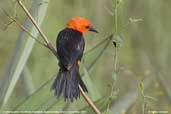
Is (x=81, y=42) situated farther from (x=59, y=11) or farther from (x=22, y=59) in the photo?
(x=59, y=11)

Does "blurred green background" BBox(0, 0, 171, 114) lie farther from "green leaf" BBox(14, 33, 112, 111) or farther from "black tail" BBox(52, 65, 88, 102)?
"black tail" BBox(52, 65, 88, 102)

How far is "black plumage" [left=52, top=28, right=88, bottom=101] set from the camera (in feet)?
9.27

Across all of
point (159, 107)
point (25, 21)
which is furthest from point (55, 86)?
point (159, 107)

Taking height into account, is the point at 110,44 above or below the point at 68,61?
below

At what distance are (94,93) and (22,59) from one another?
53cm

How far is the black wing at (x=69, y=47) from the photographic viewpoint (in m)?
2.91

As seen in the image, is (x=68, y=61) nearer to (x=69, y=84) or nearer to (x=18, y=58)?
(x=69, y=84)

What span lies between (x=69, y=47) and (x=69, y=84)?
209mm

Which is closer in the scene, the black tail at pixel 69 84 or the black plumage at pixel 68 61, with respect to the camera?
the black tail at pixel 69 84

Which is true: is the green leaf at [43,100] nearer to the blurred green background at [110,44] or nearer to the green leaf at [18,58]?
the green leaf at [18,58]

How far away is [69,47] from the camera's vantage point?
118 inches

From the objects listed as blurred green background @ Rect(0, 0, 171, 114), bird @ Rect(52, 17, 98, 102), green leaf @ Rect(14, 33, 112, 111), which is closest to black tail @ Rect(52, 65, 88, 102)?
bird @ Rect(52, 17, 98, 102)

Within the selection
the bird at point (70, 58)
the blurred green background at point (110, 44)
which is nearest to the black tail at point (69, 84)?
the bird at point (70, 58)

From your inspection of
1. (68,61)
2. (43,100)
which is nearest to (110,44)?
(43,100)
